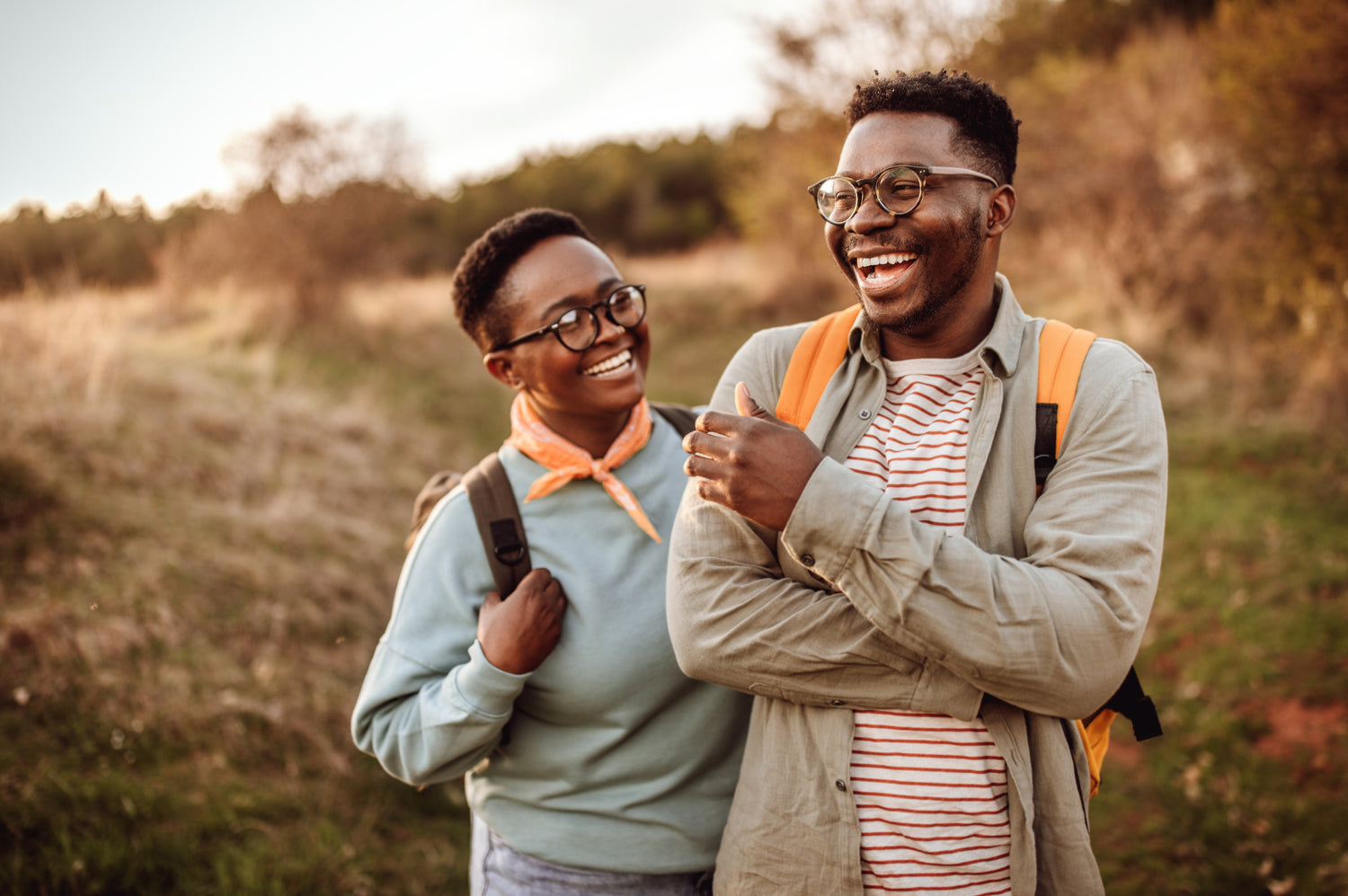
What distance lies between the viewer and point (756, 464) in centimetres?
148

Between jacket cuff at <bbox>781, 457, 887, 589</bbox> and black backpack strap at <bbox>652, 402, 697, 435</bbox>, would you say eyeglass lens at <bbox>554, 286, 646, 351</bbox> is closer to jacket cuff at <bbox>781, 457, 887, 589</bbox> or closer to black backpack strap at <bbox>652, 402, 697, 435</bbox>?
black backpack strap at <bbox>652, 402, 697, 435</bbox>

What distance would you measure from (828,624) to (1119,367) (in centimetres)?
75

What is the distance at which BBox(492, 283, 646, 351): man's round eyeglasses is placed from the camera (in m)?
2.31

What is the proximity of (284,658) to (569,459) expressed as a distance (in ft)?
10.5

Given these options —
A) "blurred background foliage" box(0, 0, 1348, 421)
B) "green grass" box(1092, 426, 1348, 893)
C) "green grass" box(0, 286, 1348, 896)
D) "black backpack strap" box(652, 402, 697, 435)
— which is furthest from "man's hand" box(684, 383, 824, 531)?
"blurred background foliage" box(0, 0, 1348, 421)

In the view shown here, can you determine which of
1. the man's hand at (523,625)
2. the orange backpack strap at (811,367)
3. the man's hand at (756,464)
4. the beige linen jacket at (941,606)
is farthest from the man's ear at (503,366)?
the man's hand at (756,464)

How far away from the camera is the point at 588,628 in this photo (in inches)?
82.8

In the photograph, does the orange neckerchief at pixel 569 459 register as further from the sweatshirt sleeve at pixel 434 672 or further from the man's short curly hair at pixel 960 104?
the man's short curly hair at pixel 960 104

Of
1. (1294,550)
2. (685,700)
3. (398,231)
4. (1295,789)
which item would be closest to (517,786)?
(685,700)

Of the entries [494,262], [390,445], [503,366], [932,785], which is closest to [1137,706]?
[932,785]

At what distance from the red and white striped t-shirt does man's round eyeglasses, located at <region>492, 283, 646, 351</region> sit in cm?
99

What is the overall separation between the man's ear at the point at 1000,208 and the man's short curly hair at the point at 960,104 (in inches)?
1.8

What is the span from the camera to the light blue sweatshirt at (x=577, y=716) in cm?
207

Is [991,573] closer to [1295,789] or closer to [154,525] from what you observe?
[1295,789]
